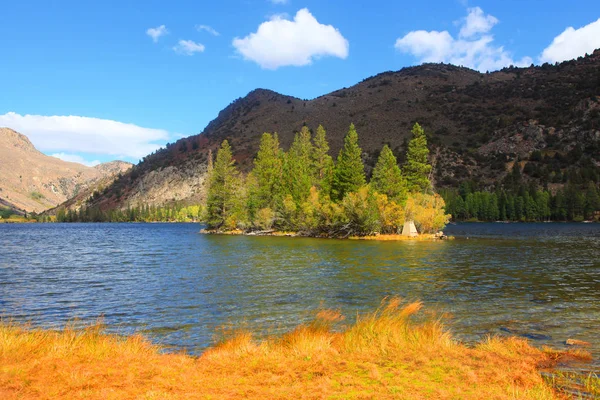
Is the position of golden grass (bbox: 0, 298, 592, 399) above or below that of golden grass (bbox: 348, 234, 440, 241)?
above

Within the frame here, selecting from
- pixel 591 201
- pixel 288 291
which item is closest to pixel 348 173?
pixel 288 291

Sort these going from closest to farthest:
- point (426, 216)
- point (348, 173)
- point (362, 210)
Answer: point (362, 210), point (426, 216), point (348, 173)

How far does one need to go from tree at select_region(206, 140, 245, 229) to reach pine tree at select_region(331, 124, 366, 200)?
27648 mm

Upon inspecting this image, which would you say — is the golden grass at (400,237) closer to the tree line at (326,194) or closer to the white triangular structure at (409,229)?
the white triangular structure at (409,229)

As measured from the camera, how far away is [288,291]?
88.6ft

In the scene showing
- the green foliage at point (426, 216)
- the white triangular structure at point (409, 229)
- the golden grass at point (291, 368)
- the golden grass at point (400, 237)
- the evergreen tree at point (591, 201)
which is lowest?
the golden grass at point (400, 237)

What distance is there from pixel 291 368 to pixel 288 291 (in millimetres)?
16303

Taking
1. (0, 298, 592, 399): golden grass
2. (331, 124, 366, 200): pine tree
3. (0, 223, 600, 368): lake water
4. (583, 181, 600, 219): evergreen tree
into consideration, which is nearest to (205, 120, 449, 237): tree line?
(331, 124, 366, 200): pine tree

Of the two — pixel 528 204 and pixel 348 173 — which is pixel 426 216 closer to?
pixel 348 173

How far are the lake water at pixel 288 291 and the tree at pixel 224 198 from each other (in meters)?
55.4

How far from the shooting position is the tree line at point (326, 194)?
7869 cm

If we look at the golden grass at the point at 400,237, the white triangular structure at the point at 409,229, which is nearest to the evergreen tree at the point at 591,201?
the golden grass at the point at 400,237

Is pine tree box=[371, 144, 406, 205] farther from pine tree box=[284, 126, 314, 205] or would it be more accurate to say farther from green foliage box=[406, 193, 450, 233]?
pine tree box=[284, 126, 314, 205]

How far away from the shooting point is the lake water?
1845 cm
